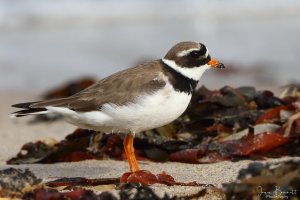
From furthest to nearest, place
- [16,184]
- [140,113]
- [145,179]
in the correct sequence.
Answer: [140,113], [145,179], [16,184]

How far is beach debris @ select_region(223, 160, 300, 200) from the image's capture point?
352 centimetres

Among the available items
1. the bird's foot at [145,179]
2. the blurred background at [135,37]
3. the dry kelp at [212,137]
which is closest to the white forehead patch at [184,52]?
the dry kelp at [212,137]

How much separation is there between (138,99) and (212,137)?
50.2 inches

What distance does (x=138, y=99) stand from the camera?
15.2ft

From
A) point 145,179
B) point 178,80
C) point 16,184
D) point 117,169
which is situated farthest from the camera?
point 117,169

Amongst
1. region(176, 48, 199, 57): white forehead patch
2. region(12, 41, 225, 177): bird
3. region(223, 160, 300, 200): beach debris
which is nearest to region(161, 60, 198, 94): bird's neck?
region(12, 41, 225, 177): bird

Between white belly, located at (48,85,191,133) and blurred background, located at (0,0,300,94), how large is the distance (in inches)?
189

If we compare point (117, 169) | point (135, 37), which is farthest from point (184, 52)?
point (135, 37)

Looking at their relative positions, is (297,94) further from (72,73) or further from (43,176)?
(72,73)

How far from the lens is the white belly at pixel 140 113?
182 inches

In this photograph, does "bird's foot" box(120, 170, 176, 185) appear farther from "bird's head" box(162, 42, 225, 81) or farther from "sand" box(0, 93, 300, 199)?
"bird's head" box(162, 42, 225, 81)

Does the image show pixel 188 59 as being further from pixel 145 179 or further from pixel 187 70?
pixel 145 179

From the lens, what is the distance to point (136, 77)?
479 centimetres

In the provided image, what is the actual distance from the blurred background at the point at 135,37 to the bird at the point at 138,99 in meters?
4.54
